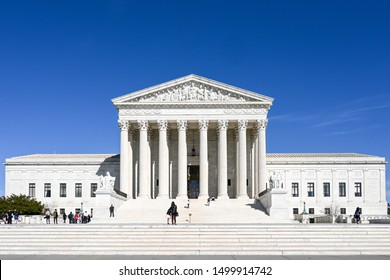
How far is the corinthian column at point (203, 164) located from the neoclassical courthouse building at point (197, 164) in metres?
0.13

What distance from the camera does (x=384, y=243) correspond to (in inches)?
1505

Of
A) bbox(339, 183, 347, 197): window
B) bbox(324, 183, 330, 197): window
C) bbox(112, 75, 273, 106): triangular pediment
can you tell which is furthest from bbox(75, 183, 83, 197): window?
bbox(339, 183, 347, 197): window

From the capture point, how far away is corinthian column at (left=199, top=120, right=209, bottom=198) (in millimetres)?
76938

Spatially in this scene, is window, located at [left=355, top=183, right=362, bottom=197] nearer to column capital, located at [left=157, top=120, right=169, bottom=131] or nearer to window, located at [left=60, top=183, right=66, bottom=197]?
column capital, located at [left=157, top=120, right=169, bottom=131]

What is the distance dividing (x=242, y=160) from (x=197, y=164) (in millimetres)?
10092

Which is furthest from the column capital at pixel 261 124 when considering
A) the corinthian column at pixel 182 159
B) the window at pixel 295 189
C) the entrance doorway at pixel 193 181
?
the window at pixel 295 189

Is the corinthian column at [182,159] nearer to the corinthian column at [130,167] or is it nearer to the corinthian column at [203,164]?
the corinthian column at [203,164]

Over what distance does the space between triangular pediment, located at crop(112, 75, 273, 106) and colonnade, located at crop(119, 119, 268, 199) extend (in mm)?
2838

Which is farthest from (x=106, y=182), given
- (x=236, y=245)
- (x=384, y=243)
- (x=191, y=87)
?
(x=384, y=243)

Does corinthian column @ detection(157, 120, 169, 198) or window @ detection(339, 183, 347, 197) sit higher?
corinthian column @ detection(157, 120, 169, 198)

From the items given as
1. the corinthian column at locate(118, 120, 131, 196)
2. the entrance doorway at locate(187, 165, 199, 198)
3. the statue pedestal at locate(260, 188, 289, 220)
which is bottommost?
the statue pedestal at locate(260, 188, 289, 220)

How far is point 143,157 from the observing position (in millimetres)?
77938
